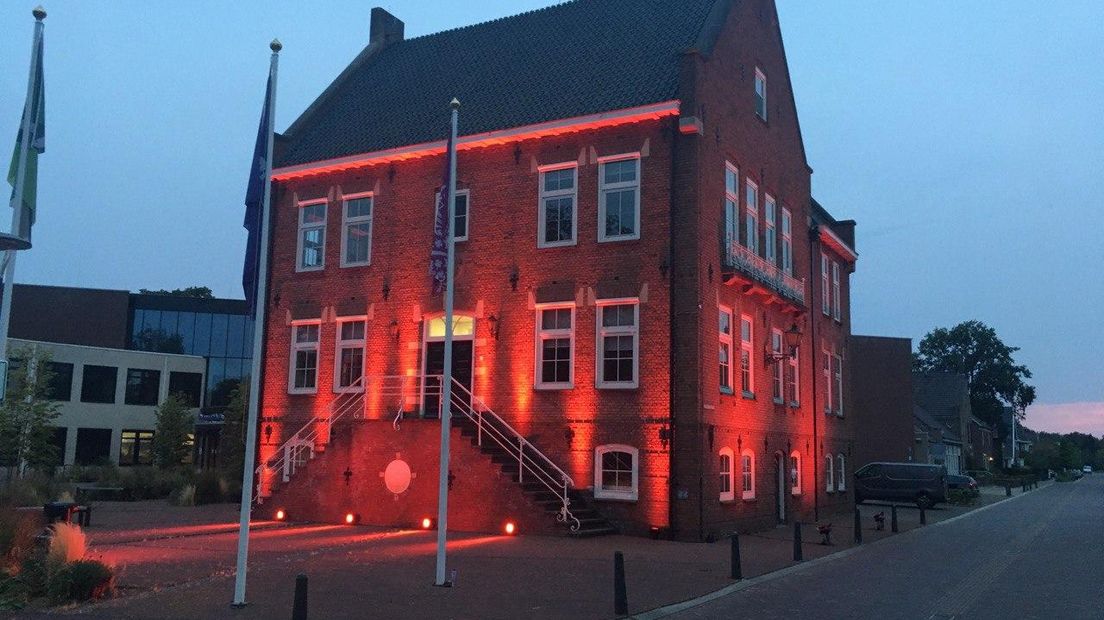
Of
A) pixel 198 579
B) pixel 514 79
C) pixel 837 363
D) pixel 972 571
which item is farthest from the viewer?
pixel 837 363

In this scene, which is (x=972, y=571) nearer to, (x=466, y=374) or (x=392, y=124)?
(x=466, y=374)

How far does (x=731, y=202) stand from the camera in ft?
81.0

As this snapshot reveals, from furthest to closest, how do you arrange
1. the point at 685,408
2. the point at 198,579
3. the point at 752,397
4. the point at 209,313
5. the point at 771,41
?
the point at 209,313 → the point at 771,41 → the point at 752,397 → the point at 685,408 → the point at 198,579

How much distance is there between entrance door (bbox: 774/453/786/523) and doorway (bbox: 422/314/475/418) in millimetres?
9432

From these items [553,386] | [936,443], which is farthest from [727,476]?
[936,443]

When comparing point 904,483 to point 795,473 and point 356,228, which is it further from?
point 356,228

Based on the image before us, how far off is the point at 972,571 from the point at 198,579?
13309mm

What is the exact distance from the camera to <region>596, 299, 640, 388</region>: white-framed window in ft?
72.6

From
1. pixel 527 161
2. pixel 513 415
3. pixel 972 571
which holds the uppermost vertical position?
pixel 527 161

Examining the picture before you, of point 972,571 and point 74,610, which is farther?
point 972,571

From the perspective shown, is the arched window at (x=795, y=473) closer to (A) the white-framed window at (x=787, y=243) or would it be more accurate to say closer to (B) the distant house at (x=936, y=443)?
(A) the white-framed window at (x=787, y=243)

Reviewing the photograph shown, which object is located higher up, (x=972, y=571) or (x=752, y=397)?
(x=752, y=397)

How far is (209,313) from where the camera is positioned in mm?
66250

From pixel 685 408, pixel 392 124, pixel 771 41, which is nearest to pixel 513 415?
pixel 685 408
